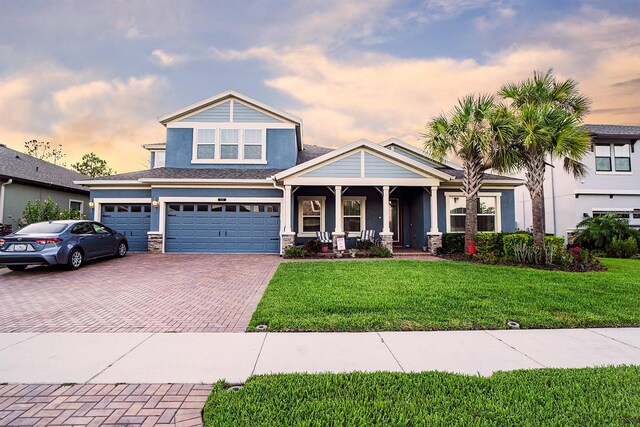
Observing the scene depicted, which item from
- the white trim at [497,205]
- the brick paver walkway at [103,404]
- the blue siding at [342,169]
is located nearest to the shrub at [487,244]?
the white trim at [497,205]

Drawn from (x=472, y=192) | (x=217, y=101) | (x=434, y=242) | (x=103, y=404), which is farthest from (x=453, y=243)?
(x=103, y=404)

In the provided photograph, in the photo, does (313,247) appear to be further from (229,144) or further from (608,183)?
(608,183)

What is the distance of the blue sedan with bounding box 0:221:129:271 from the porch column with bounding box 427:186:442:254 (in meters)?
12.8

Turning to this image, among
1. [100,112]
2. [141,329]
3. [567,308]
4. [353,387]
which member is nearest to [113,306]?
[141,329]

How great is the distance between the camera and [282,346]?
390cm

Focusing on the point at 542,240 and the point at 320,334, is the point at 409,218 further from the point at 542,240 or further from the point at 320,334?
the point at 320,334

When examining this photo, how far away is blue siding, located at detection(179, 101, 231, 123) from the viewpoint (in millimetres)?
15017

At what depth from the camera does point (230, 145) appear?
49.7 ft

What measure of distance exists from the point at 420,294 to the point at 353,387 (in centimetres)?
393

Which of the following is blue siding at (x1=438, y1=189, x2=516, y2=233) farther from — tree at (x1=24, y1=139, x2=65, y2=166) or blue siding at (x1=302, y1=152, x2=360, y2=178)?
tree at (x1=24, y1=139, x2=65, y2=166)

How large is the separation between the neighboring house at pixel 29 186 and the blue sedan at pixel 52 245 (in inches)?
320

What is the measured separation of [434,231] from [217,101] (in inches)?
466

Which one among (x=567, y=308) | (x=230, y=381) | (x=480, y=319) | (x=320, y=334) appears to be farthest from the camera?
(x=567, y=308)

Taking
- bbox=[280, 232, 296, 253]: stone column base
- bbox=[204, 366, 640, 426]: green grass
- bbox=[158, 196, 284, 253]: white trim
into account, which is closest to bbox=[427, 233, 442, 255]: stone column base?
bbox=[280, 232, 296, 253]: stone column base
